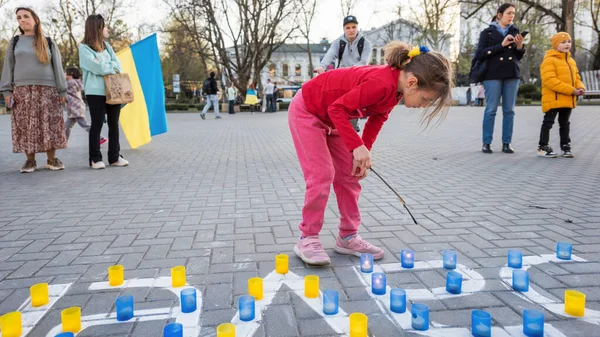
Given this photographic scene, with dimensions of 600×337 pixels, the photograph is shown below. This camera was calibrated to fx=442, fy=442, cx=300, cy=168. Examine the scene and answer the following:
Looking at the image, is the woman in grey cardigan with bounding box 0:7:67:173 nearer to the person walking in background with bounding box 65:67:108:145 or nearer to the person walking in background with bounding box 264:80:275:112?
the person walking in background with bounding box 65:67:108:145

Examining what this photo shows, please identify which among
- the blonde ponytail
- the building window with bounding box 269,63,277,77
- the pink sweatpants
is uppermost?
the building window with bounding box 269,63,277,77

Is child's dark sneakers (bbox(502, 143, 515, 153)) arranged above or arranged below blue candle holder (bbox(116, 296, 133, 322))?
above

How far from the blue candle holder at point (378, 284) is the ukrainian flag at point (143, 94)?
6.98m

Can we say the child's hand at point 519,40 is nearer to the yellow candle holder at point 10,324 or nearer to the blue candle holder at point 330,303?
the blue candle holder at point 330,303

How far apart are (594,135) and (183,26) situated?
1028 inches

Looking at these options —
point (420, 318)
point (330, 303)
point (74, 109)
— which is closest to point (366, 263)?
point (330, 303)

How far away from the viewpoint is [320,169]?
272cm

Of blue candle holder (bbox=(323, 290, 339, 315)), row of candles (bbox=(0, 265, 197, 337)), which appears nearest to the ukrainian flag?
row of candles (bbox=(0, 265, 197, 337))

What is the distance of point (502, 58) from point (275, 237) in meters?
5.37

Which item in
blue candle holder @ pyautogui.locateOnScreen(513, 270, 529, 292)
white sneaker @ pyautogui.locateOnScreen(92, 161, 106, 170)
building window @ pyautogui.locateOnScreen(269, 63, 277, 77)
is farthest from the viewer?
building window @ pyautogui.locateOnScreen(269, 63, 277, 77)

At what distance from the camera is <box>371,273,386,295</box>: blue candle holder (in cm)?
233

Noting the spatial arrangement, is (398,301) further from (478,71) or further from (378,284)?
(478,71)

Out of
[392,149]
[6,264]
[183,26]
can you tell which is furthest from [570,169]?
[183,26]

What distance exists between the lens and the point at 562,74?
6.64m
